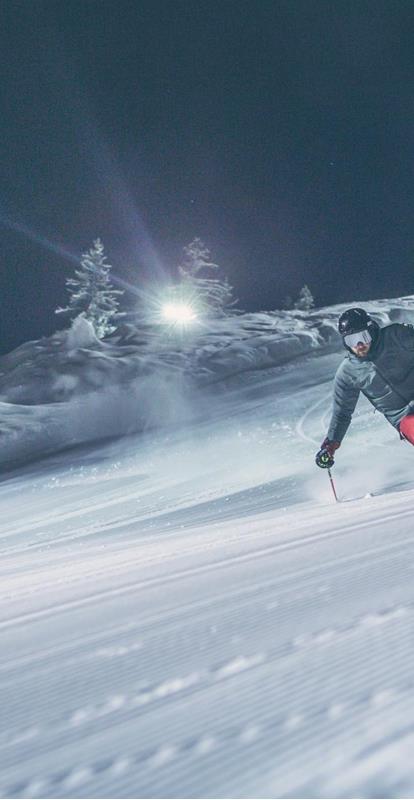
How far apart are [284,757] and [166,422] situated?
21.7 m

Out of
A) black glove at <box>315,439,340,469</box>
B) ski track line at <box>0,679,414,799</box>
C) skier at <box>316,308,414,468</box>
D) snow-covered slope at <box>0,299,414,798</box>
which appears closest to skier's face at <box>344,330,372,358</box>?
skier at <box>316,308,414,468</box>

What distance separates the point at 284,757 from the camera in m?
1.35

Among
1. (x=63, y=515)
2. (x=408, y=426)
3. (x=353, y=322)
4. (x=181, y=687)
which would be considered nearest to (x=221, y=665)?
(x=181, y=687)

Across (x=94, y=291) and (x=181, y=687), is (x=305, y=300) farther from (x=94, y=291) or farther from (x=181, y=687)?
(x=181, y=687)

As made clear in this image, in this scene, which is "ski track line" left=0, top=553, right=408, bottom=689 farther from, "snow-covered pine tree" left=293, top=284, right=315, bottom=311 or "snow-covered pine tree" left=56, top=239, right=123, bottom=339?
"snow-covered pine tree" left=293, top=284, right=315, bottom=311

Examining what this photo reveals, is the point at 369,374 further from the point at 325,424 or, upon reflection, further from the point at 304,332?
the point at 304,332

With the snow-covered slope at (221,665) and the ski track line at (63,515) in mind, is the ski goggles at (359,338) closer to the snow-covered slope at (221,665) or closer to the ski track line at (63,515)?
the snow-covered slope at (221,665)

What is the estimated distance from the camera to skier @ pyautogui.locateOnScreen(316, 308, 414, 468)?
7344 millimetres

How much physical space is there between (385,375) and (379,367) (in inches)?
4.6

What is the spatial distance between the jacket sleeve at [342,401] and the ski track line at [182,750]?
259 inches

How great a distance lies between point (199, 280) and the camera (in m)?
48.7

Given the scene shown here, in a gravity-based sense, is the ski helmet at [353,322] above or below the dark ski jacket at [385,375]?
above

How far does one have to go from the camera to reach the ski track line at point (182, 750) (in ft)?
4.55

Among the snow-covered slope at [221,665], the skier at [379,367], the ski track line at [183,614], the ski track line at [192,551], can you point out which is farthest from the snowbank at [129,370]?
the ski track line at [183,614]
